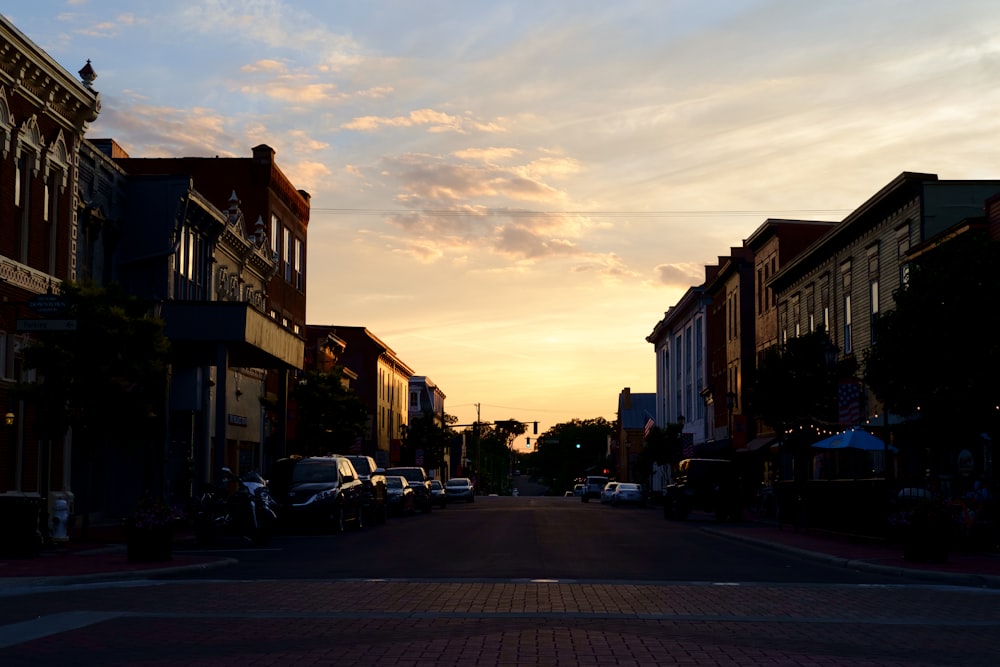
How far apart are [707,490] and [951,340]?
62.8 ft

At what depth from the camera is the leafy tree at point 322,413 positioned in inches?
2112

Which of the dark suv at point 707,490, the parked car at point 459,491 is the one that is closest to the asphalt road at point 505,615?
the dark suv at point 707,490

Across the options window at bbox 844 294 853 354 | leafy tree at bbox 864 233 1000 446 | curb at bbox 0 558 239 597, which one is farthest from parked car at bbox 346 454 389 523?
window at bbox 844 294 853 354

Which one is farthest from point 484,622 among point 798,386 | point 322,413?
point 322,413

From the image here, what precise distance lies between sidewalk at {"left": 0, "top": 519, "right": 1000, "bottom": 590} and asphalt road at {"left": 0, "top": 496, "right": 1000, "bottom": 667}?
0.59 m

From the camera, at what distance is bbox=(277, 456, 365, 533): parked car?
106 ft

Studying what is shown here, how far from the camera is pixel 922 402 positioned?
92.0ft

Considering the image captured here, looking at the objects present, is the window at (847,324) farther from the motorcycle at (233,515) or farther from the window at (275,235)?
the motorcycle at (233,515)

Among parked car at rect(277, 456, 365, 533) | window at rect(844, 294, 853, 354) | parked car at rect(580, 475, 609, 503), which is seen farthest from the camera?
parked car at rect(580, 475, 609, 503)

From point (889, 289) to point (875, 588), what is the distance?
980 inches

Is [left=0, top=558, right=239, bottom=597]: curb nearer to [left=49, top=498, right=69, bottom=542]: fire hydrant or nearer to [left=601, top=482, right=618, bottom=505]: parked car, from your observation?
[left=49, top=498, right=69, bottom=542]: fire hydrant

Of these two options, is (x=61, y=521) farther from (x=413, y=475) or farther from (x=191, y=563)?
(x=413, y=475)

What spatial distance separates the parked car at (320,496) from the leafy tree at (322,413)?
18632mm

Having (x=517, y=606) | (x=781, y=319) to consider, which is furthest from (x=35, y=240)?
(x=781, y=319)
